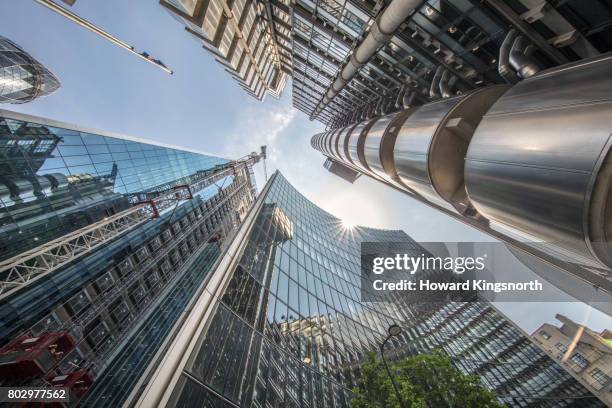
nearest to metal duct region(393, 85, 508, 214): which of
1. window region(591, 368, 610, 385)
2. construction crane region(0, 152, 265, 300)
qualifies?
construction crane region(0, 152, 265, 300)

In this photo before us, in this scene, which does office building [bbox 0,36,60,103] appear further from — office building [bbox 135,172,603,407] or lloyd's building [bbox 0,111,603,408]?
office building [bbox 135,172,603,407]

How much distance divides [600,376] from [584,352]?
4488 mm

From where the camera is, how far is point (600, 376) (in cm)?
2898

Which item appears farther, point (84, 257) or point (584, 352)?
point (584, 352)

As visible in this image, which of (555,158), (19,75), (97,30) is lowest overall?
(19,75)

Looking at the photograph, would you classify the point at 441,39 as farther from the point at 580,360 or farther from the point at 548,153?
the point at 580,360

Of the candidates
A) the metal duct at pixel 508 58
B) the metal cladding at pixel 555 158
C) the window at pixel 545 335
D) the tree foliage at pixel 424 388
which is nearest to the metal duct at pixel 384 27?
the metal duct at pixel 508 58

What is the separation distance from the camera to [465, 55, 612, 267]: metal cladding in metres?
2.62

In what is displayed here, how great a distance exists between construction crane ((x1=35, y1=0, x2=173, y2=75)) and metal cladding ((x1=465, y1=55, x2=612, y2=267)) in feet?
107

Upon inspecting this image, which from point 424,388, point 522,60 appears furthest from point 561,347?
point 522,60

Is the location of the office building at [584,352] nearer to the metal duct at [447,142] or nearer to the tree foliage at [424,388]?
the tree foliage at [424,388]

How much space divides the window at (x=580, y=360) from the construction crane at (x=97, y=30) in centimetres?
7300

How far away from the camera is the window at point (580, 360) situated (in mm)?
31406

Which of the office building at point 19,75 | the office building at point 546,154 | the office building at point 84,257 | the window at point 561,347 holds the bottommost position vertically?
the office building at point 84,257
